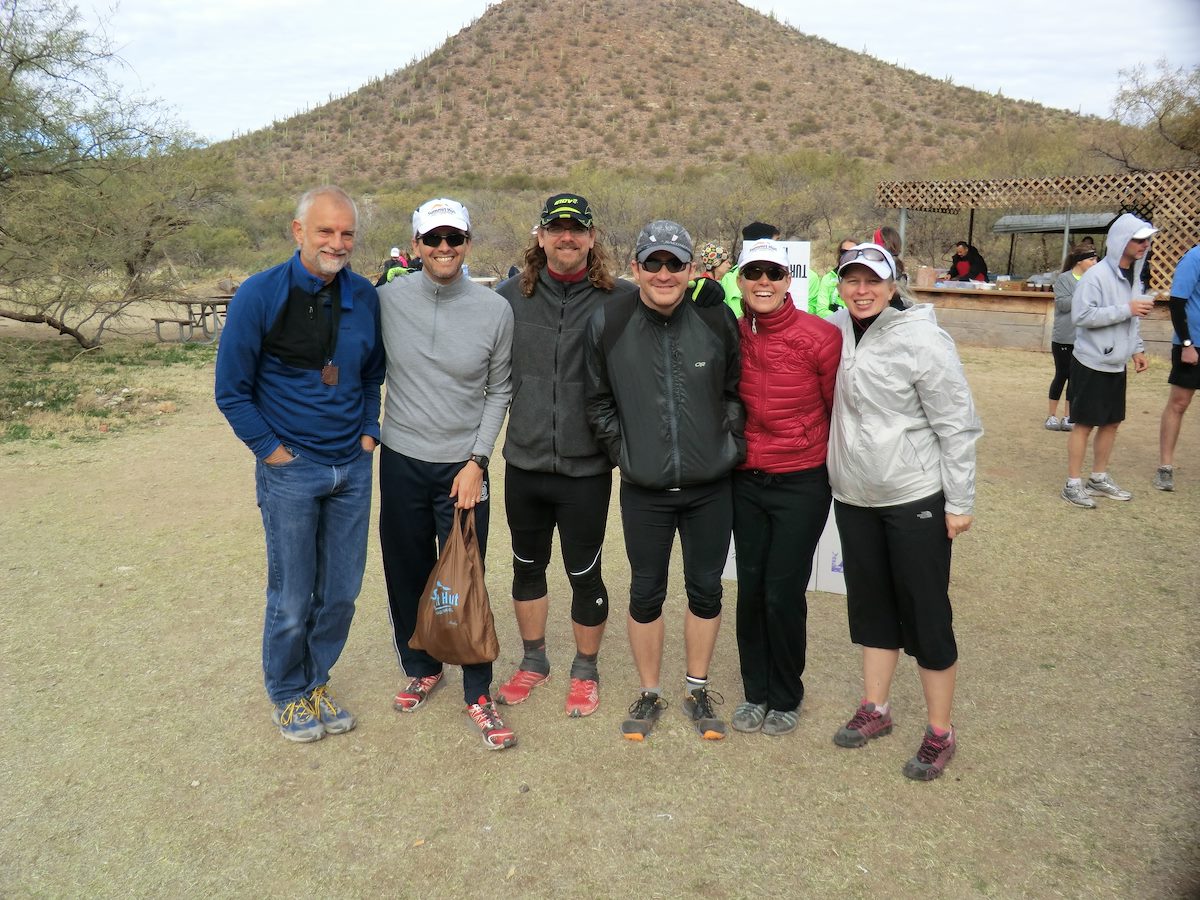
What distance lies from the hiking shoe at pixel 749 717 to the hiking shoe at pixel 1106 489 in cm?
405

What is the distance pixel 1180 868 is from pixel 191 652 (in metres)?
3.82

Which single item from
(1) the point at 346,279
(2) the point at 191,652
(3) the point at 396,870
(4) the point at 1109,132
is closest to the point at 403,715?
(3) the point at 396,870

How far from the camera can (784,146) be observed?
49656 mm

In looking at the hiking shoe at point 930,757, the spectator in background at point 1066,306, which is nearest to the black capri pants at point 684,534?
the hiking shoe at point 930,757

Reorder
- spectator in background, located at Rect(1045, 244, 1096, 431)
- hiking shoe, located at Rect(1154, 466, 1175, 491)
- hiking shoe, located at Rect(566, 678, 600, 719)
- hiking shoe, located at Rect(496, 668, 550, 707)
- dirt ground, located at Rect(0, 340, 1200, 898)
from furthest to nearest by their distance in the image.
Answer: spectator in background, located at Rect(1045, 244, 1096, 431) < hiking shoe, located at Rect(1154, 466, 1175, 491) < hiking shoe, located at Rect(496, 668, 550, 707) < hiking shoe, located at Rect(566, 678, 600, 719) < dirt ground, located at Rect(0, 340, 1200, 898)

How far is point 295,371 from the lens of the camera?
9.87 feet

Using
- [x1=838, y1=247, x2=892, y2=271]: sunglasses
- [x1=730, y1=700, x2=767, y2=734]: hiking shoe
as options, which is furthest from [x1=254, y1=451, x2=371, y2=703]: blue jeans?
[x1=838, y1=247, x2=892, y2=271]: sunglasses

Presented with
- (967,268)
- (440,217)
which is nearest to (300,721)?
(440,217)

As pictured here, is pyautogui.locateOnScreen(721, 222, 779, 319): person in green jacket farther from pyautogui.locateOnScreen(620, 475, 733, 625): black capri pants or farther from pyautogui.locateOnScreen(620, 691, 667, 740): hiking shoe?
pyautogui.locateOnScreen(620, 691, 667, 740): hiking shoe

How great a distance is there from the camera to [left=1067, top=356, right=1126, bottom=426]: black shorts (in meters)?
5.90

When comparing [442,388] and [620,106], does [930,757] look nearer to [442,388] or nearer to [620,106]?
[442,388]

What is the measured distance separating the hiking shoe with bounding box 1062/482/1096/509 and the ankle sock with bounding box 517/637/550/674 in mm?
4211

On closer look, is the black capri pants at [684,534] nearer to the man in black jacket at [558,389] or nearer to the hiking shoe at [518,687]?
the man in black jacket at [558,389]

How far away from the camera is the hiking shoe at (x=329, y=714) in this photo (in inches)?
131
